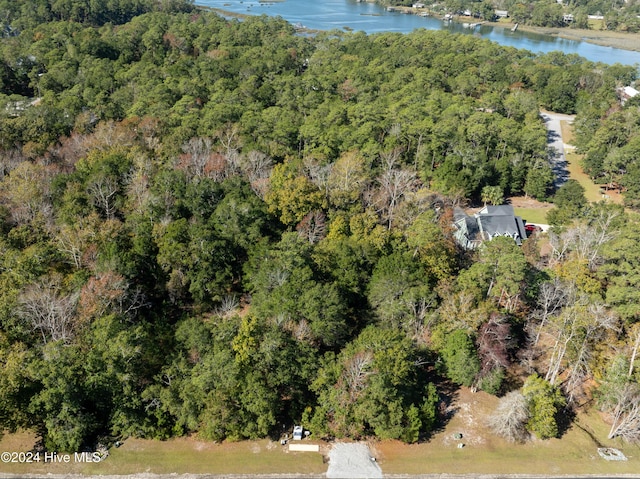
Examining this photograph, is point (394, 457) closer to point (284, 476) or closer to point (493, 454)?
point (493, 454)

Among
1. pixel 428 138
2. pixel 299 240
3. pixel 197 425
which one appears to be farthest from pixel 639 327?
pixel 428 138

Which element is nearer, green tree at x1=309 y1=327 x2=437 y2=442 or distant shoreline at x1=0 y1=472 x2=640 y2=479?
distant shoreline at x1=0 y1=472 x2=640 y2=479

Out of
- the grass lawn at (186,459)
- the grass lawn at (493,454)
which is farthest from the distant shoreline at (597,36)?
the grass lawn at (186,459)

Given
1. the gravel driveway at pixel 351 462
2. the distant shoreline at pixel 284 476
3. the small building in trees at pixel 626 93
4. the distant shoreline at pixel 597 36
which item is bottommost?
the distant shoreline at pixel 284 476

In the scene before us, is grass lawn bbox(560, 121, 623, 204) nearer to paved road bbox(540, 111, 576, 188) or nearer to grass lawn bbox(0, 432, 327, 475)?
paved road bbox(540, 111, 576, 188)

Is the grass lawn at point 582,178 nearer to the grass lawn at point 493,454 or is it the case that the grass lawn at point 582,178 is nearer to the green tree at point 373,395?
the grass lawn at point 493,454

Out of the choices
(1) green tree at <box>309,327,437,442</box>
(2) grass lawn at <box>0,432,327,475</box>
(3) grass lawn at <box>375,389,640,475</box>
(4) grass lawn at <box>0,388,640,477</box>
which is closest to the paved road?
(3) grass lawn at <box>375,389,640,475</box>
